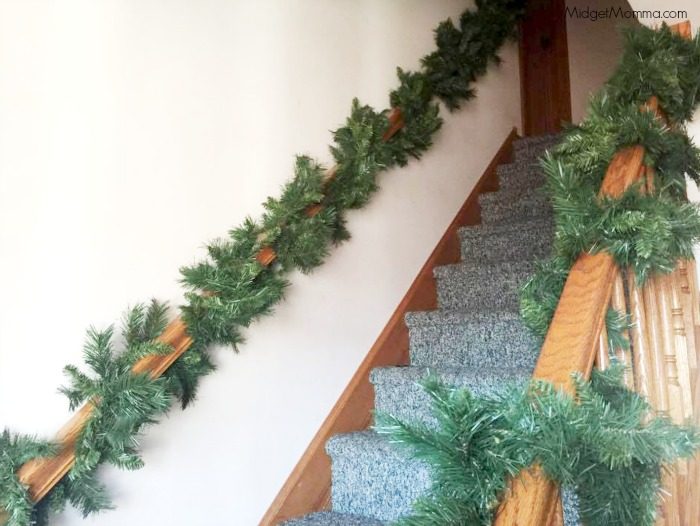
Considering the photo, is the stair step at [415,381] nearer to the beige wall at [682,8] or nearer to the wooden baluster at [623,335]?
the wooden baluster at [623,335]

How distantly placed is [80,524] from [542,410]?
111 centimetres

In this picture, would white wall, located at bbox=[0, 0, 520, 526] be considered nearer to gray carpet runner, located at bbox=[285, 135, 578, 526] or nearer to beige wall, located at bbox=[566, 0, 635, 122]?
gray carpet runner, located at bbox=[285, 135, 578, 526]

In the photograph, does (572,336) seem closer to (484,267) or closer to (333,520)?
(333,520)

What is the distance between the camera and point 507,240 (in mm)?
2430

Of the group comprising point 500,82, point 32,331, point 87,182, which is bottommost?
point 32,331

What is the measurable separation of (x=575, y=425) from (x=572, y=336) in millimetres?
199

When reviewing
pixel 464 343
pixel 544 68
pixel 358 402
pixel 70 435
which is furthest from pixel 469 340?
pixel 544 68

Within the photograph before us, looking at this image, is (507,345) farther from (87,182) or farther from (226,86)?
(87,182)

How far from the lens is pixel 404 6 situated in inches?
92.7

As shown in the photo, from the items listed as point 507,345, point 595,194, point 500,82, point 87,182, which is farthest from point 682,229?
point 500,82

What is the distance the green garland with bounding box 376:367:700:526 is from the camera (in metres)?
0.90

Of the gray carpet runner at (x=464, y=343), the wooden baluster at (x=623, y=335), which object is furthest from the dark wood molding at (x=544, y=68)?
the wooden baluster at (x=623, y=335)

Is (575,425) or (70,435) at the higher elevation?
(575,425)

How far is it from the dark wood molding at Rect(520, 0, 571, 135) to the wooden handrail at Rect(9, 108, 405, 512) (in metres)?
2.15
